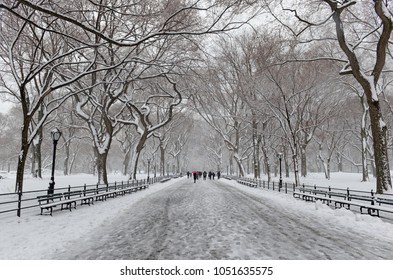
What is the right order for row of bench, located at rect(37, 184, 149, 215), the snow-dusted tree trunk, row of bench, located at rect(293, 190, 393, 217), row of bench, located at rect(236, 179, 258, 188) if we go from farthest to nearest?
row of bench, located at rect(236, 179, 258, 188) → the snow-dusted tree trunk → row of bench, located at rect(37, 184, 149, 215) → row of bench, located at rect(293, 190, 393, 217)

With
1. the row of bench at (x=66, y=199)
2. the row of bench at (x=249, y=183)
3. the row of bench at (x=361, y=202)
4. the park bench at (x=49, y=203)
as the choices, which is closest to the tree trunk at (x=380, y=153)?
the row of bench at (x=361, y=202)

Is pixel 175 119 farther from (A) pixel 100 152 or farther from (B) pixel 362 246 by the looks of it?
(B) pixel 362 246

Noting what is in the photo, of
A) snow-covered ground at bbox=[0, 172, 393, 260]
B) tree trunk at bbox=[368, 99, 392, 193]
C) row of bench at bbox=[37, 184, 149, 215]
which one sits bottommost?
snow-covered ground at bbox=[0, 172, 393, 260]

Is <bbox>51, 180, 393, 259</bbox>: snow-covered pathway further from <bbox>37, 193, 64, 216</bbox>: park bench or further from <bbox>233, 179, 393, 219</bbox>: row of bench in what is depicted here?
<bbox>37, 193, 64, 216</bbox>: park bench

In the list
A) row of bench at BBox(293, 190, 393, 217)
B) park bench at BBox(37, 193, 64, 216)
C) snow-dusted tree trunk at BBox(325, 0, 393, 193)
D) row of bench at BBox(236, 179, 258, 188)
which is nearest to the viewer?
row of bench at BBox(293, 190, 393, 217)

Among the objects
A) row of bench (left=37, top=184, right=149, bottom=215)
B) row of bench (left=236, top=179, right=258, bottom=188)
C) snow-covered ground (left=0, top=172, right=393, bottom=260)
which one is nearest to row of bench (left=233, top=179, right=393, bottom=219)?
snow-covered ground (left=0, top=172, right=393, bottom=260)

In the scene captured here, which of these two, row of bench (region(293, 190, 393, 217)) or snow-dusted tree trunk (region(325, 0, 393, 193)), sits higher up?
snow-dusted tree trunk (region(325, 0, 393, 193))

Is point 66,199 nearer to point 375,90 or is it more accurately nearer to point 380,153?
point 380,153

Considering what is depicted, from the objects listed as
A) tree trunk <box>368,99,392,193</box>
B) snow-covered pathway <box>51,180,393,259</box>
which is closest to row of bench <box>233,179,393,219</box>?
tree trunk <box>368,99,392,193</box>

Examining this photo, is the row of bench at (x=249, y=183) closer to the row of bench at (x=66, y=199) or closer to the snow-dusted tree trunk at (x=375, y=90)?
the row of bench at (x=66, y=199)

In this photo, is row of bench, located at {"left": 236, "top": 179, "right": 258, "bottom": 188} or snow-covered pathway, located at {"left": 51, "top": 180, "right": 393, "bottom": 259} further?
row of bench, located at {"left": 236, "top": 179, "right": 258, "bottom": 188}

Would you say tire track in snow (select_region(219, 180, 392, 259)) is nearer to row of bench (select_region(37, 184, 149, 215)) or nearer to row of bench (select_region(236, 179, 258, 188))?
row of bench (select_region(37, 184, 149, 215))

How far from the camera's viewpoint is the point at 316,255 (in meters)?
6.12

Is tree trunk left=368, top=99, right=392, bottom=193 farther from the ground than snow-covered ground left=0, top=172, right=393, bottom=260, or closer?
farther from the ground
